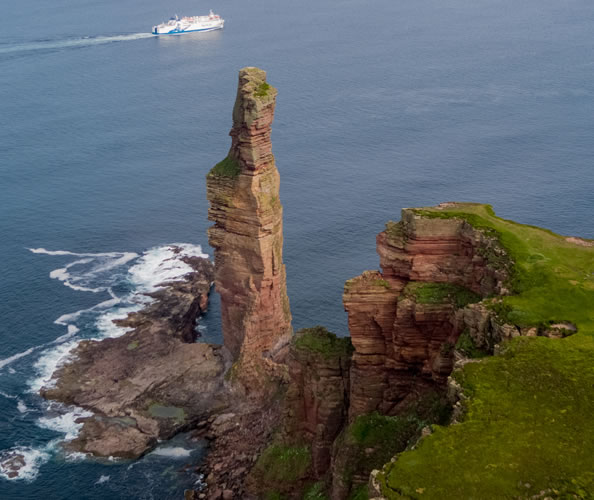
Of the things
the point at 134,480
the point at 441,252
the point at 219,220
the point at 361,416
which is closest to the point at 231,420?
the point at 134,480

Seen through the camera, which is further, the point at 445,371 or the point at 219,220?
the point at 219,220

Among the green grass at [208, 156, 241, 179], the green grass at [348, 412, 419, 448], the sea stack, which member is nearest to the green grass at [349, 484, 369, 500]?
the green grass at [348, 412, 419, 448]

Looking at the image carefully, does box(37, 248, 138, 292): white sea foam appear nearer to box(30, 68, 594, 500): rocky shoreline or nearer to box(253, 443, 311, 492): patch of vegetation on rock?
box(30, 68, 594, 500): rocky shoreline

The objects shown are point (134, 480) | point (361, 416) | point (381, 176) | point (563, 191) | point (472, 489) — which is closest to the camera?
point (472, 489)

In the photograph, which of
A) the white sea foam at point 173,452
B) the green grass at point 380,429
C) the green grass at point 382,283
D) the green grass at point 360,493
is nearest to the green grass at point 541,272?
the green grass at point 382,283

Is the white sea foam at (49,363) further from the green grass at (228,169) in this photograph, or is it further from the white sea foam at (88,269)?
the green grass at (228,169)

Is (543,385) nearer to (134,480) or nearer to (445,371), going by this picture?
(445,371)
